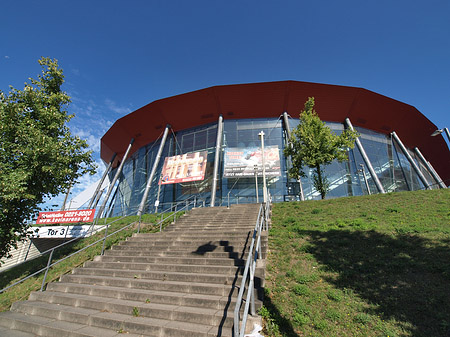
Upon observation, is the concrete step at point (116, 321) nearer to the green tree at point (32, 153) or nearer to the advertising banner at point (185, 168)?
the green tree at point (32, 153)

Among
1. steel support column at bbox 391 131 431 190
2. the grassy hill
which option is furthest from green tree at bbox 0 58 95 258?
steel support column at bbox 391 131 431 190

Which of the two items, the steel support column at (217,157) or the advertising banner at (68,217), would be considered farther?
the steel support column at (217,157)

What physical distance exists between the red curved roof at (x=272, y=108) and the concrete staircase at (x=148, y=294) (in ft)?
58.8

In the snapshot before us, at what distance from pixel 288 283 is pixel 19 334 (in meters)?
5.49

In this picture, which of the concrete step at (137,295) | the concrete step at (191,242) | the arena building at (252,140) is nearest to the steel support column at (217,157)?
the arena building at (252,140)

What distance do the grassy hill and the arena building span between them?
12.3m

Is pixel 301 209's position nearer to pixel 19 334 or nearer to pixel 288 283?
pixel 288 283

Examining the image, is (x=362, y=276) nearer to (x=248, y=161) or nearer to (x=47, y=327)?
(x=47, y=327)

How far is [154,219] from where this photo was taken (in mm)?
13664

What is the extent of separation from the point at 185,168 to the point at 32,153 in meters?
14.3

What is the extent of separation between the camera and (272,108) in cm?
2400

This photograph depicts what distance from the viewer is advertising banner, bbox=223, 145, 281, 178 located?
20562 mm

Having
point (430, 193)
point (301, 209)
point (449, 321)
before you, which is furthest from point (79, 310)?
point (430, 193)

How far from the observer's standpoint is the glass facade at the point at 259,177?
71.0 ft
